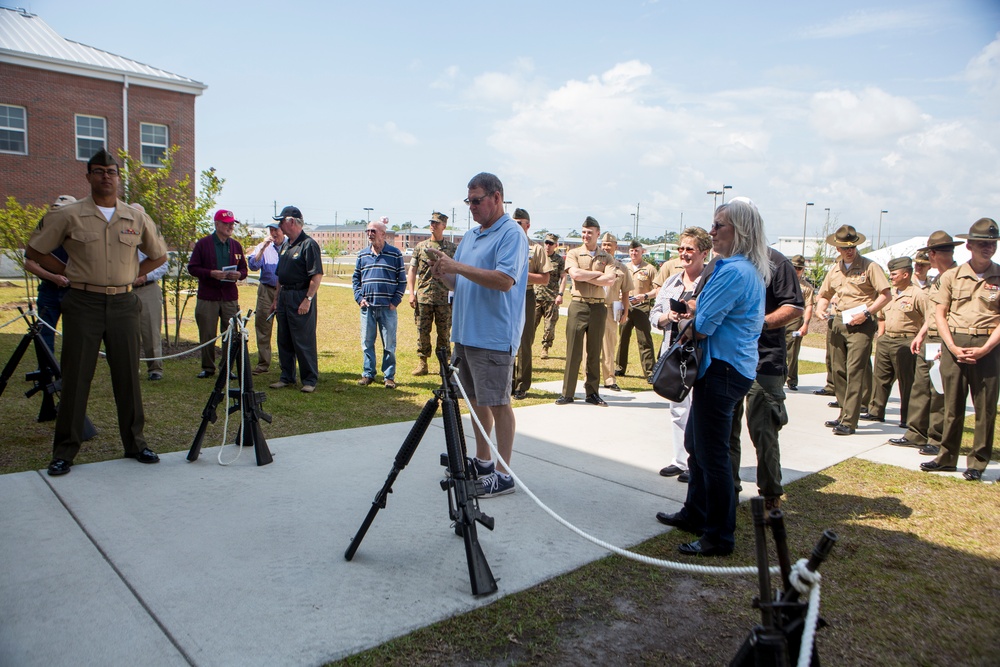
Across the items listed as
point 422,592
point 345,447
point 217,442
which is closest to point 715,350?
point 422,592

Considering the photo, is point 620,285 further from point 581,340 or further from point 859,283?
point 859,283

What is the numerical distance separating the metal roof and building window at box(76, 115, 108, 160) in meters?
1.70

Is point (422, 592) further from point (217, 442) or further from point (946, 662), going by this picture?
point (217, 442)

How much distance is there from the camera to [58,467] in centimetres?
485

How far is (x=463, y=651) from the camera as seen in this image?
2.93 m

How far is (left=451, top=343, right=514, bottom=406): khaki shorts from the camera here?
457cm

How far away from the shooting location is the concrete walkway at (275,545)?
294 cm

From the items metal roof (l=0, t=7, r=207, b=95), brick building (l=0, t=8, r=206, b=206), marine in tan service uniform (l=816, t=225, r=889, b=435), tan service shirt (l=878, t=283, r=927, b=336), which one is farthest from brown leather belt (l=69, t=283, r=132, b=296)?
metal roof (l=0, t=7, r=207, b=95)

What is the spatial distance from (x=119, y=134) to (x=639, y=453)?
27677mm

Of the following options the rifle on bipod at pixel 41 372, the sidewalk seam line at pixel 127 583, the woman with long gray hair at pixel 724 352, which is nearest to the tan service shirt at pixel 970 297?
the woman with long gray hair at pixel 724 352

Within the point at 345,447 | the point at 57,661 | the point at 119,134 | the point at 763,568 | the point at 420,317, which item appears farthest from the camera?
the point at 119,134

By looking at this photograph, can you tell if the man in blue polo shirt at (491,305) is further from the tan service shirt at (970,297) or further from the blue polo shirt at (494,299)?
the tan service shirt at (970,297)

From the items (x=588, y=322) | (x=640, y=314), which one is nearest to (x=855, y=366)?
(x=588, y=322)

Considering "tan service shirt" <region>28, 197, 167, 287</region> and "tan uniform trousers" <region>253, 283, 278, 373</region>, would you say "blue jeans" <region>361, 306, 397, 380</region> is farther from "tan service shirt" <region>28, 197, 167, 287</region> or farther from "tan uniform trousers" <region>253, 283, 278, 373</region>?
"tan service shirt" <region>28, 197, 167, 287</region>
